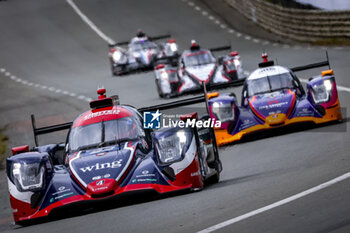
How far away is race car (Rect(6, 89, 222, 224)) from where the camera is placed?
35.1ft

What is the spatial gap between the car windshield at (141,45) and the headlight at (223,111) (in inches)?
816

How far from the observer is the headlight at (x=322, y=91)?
53.4ft

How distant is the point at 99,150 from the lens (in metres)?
11.7

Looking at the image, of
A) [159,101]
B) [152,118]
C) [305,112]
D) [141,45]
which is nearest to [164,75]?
[159,101]

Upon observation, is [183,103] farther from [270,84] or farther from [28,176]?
[270,84]

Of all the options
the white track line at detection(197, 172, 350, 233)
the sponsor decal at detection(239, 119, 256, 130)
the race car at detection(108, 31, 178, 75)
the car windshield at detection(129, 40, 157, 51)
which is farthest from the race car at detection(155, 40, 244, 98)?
the white track line at detection(197, 172, 350, 233)

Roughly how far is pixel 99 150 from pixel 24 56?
37.0 meters

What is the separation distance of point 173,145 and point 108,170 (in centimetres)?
100

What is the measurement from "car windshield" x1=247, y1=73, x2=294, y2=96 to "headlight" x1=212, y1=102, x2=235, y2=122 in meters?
1.00

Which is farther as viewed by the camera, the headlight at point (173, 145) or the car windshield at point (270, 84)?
the car windshield at point (270, 84)

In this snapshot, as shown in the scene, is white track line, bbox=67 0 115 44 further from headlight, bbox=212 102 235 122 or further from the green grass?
headlight, bbox=212 102 235 122

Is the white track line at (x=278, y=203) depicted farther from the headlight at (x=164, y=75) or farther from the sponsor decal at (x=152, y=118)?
the headlight at (x=164, y=75)

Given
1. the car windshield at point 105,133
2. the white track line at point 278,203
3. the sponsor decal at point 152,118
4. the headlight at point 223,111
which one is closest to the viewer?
the white track line at point 278,203

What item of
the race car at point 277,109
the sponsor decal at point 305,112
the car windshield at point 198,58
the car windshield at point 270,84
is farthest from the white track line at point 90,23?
the sponsor decal at point 305,112
